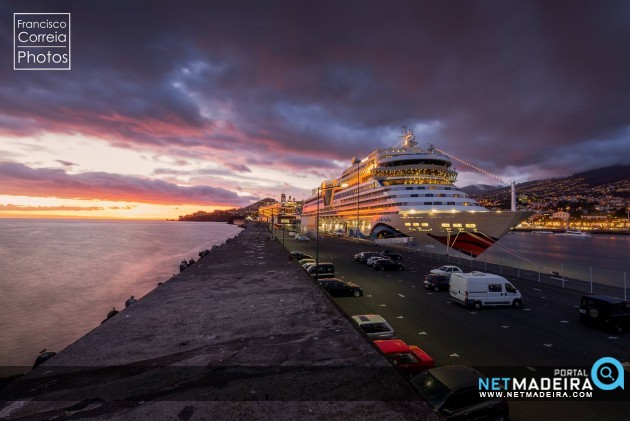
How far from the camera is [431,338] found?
1456 cm

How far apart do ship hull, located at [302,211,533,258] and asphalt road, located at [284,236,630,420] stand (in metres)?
21.6

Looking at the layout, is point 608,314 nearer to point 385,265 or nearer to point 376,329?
point 376,329

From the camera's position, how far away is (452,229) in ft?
164

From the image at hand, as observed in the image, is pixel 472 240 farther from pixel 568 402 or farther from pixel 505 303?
pixel 568 402

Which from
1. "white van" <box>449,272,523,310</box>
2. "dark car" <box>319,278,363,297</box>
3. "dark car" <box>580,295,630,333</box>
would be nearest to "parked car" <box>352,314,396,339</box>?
"white van" <box>449,272,523,310</box>

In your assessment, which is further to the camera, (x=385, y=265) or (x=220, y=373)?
(x=385, y=265)

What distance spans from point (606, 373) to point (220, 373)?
43.1ft

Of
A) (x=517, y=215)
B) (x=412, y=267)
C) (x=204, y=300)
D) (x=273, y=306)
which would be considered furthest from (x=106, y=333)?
(x=517, y=215)

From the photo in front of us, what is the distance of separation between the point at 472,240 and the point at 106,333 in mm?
47909

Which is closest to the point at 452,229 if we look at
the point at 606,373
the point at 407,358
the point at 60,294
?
the point at 606,373

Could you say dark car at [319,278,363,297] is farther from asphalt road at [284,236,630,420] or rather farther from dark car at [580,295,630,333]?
dark car at [580,295,630,333]

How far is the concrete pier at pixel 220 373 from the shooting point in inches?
301

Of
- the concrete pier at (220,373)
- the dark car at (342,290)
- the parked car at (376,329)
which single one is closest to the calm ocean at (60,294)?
the concrete pier at (220,373)

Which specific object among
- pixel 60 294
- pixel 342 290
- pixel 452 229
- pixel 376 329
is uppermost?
pixel 452 229
